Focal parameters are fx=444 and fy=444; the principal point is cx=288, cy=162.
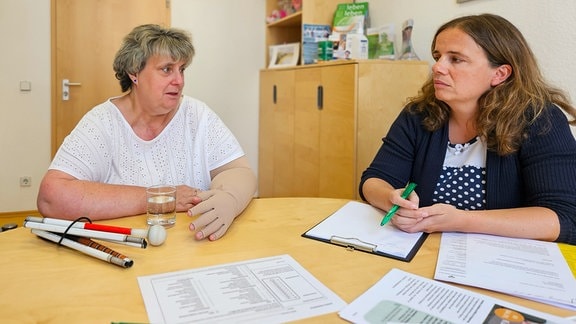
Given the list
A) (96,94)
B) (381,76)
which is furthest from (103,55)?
(381,76)

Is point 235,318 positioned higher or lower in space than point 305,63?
lower

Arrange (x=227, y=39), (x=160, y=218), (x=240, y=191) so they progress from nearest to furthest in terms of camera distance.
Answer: (x=160, y=218), (x=240, y=191), (x=227, y=39)

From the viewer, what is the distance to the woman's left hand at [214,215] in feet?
3.35

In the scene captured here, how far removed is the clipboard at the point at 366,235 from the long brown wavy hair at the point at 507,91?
420mm

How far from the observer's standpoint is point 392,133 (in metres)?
1.52

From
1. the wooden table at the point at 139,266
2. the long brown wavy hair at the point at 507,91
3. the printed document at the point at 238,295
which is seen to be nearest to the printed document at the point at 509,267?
the wooden table at the point at 139,266

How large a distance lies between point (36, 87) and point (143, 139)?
8.52 feet

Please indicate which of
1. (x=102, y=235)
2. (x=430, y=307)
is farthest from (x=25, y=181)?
(x=430, y=307)

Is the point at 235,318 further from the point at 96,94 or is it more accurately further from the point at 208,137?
the point at 96,94

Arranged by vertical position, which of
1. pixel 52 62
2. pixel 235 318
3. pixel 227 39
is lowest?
pixel 235 318

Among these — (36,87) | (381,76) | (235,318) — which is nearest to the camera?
(235,318)

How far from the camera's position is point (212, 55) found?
4.02 m

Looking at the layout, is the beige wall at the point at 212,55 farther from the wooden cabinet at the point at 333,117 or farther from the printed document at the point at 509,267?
the printed document at the point at 509,267

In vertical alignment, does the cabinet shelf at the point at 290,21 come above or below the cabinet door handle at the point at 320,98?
above
